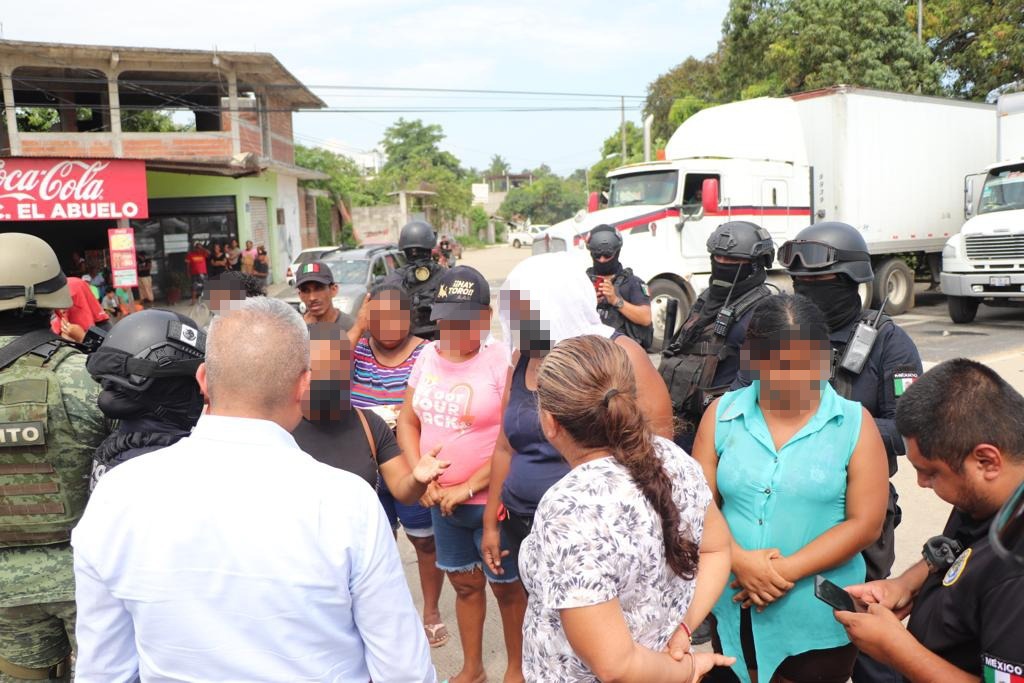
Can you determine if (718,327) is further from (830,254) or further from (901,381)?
(901,381)

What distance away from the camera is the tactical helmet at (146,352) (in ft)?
6.96

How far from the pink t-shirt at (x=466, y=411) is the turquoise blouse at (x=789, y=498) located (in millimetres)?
1030

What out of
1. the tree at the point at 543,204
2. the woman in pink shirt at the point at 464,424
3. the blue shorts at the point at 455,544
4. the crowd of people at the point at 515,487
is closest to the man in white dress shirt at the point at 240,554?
the crowd of people at the point at 515,487

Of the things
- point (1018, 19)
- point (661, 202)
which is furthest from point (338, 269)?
point (1018, 19)

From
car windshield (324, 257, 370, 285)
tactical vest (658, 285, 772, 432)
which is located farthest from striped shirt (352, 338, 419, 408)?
car windshield (324, 257, 370, 285)

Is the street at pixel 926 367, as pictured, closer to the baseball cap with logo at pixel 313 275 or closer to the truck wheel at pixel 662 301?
the truck wheel at pixel 662 301

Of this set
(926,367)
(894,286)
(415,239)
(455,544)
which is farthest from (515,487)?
(894,286)

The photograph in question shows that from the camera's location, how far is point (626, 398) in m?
1.69

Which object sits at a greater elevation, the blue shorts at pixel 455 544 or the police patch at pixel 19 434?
the police patch at pixel 19 434

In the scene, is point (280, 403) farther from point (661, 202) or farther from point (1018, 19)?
point (1018, 19)

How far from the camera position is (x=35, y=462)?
2314mm

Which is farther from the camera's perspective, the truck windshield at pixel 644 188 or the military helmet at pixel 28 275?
the truck windshield at pixel 644 188

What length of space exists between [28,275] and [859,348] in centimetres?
274

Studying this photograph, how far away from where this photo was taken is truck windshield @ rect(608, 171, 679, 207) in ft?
38.0
